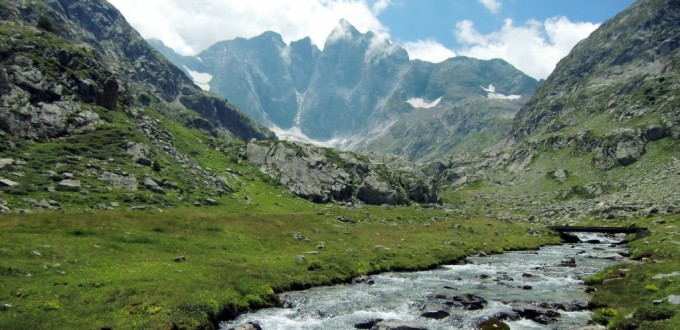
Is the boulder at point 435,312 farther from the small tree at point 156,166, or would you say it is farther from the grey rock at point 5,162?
the small tree at point 156,166

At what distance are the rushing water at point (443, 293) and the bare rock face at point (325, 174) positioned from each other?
71.4 m

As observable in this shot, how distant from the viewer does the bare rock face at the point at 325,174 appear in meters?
130

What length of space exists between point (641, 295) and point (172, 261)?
41.3 meters

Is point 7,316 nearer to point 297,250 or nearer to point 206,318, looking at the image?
point 206,318

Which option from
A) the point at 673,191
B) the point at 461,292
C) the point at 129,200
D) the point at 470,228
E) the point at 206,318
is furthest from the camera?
the point at 673,191

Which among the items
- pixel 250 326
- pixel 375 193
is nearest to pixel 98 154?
pixel 250 326

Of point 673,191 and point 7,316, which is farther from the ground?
point 673,191

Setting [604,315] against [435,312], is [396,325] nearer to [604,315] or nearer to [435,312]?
[435,312]

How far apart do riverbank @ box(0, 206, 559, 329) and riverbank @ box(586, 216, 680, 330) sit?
72.0 feet

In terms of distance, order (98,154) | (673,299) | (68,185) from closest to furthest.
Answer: (673,299), (68,185), (98,154)

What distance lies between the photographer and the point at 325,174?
445 ft

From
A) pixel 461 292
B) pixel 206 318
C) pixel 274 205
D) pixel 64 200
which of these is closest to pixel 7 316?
pixel 206 318

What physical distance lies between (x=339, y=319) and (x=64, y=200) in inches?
1997

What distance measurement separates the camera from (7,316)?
2545 centimetres
